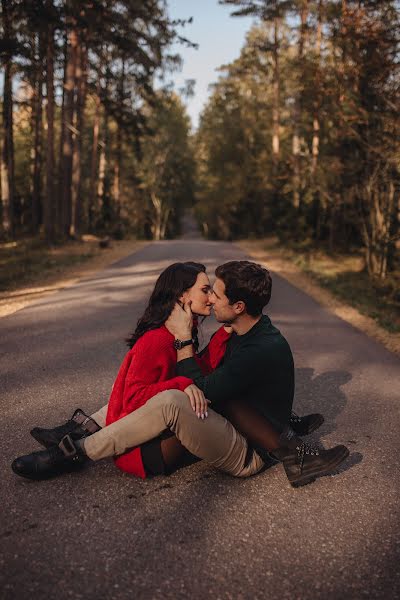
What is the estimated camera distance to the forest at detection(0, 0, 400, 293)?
16.0 metres

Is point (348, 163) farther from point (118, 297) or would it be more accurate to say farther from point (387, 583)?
point (387, 583)

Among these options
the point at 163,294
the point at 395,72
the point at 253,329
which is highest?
the point at 395,72

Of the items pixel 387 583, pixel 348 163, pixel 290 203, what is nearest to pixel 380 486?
pixel 387 583

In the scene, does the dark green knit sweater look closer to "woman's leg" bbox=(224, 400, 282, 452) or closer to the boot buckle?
"woman's leg" bbox=(224, 400, 282, 452)

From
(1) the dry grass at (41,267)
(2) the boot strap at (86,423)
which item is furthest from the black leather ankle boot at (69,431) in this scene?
(1) the dry grass at (41,267)

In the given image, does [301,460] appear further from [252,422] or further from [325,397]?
[325,397]

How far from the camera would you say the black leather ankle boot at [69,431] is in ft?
12.4

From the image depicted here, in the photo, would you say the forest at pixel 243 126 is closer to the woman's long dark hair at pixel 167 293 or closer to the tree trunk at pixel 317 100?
the tree trunk at pixel 317 100

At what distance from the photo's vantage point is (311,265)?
2008 centimetres

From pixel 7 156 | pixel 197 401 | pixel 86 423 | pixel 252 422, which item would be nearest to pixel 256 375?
pixel 252 422

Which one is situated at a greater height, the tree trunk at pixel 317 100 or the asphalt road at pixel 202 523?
the tree trunk at pixel 317 100

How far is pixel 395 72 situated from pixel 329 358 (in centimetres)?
1120

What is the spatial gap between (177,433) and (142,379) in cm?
42

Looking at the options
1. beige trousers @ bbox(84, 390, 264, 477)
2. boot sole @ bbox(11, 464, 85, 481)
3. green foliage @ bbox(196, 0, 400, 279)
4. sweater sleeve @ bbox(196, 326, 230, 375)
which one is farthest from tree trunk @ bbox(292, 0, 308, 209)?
boot sole @ bbox(11, 464, 85, 481)
